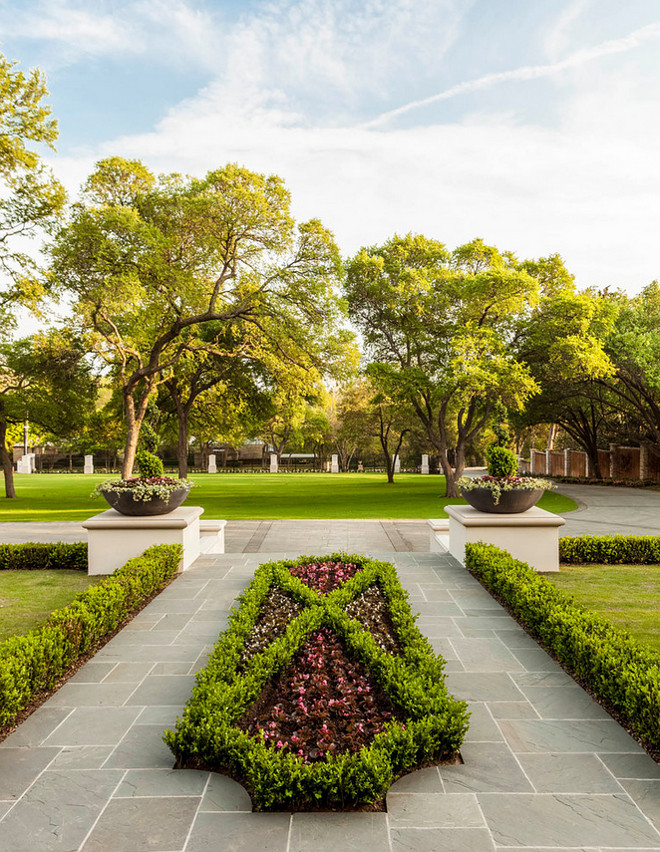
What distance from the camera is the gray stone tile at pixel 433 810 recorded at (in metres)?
2.67

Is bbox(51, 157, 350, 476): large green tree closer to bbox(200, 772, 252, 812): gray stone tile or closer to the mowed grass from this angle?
the mowed grass

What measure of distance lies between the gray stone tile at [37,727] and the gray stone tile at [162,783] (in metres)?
0.84

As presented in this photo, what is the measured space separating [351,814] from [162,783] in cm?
105

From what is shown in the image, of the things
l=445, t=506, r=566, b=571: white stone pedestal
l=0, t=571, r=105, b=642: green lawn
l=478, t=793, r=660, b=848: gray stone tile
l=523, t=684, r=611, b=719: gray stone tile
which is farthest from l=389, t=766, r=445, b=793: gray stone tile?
l=445, t=506, r=566, b=571: white stone pedestal

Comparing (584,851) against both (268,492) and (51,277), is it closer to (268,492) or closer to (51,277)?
(51,277)

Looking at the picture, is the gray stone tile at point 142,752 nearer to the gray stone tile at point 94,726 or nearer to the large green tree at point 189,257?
the gray stone tile at point 94,726

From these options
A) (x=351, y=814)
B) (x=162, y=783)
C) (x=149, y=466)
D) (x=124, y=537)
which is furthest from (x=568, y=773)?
(x=149, y=466)

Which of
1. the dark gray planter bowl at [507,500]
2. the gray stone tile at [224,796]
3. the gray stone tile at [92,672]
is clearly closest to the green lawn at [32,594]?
the gray stone tile at [92,672]

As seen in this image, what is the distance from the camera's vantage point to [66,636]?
4473mm

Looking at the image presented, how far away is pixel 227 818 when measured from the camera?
2709 millimetres

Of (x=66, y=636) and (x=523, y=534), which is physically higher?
(x=523, y=534)

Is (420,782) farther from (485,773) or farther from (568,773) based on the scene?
(568,773)

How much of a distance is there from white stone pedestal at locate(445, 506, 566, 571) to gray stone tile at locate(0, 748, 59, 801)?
6036 millimetres

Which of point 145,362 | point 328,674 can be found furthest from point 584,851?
point 145,362
